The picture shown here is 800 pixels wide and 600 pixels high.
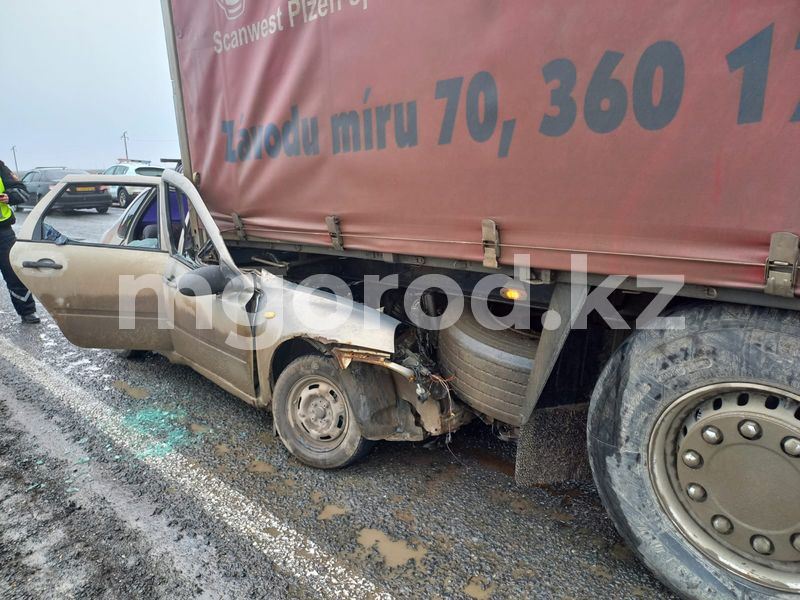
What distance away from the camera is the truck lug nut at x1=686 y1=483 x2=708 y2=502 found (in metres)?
1.98

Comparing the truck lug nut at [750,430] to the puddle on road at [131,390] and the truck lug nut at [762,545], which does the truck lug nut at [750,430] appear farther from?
the puddle on road at [131,390]

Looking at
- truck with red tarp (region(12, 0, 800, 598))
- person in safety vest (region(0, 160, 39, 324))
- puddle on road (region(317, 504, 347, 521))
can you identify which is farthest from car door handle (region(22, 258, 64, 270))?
puddle on road (region(317, 504, 347, 521))

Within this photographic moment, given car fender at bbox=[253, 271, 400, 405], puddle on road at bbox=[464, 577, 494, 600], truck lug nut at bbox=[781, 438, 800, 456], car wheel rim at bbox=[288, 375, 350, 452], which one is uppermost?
car fender at bbox=[253, 271, 400, 405]

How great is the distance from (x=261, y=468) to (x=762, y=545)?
2.49m

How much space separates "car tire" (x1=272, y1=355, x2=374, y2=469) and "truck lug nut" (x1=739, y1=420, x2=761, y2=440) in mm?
1761

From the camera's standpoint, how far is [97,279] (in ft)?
13.3

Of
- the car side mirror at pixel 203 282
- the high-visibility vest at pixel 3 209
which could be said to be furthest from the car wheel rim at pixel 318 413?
the high-visibility vest at pixel 3 209

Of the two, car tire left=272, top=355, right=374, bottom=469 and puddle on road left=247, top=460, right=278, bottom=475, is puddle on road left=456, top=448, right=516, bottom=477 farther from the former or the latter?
puddle on road left=247, top=460, right=278, bottom=475

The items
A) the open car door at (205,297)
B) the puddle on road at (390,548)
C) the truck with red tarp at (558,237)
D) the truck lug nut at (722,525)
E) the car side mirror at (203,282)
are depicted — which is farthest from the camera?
the open car door at (205,297)

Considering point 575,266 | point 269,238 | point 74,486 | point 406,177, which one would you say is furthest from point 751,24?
point 74,486

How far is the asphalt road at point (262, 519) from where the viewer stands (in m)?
2.26

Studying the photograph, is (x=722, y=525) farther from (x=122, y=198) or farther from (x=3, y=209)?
(x=122, y=198)

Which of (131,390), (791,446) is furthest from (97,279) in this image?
(791,446)

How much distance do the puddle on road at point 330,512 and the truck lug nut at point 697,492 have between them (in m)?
1.62
